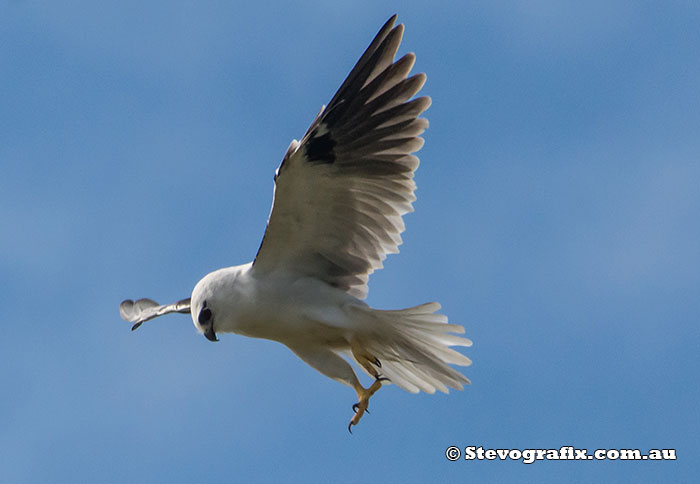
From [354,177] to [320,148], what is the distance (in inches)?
12.3

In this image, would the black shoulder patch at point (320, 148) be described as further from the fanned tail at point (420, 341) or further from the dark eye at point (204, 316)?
the dark eye at point (204, 316)

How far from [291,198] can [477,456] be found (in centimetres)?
215

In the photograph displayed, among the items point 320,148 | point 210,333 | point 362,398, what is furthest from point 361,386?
point 320,148

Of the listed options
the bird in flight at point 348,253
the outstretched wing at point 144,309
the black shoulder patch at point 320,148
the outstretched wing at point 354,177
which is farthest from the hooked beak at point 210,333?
the black shoulder patch at point 320,148

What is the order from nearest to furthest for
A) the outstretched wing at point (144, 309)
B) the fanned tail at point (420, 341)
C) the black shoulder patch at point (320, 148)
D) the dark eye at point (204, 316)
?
the black shoulder patch at point (320, 148) < the fanned tail at point (420, 341) < the dark eye at point (204, 316) < the outstretched wing at point (144, 309)

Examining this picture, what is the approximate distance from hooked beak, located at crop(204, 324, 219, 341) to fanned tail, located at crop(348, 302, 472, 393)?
0.90m

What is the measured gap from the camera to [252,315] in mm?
7125

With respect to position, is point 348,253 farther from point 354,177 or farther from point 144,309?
point 144,309

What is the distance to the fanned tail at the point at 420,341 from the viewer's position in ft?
23.1

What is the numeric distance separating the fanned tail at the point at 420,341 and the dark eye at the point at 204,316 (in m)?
0.93

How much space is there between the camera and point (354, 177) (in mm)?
7051

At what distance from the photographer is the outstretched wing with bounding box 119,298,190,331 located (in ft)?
26.7

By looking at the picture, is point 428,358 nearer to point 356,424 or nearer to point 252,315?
point 356,424

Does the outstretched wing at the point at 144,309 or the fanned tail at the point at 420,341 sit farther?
the outstretched wing at the point at 144,309
